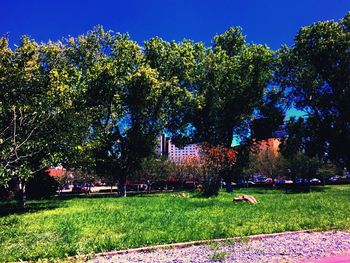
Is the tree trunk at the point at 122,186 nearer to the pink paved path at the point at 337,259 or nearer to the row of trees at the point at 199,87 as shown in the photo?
the row of trees at the point at 199,87

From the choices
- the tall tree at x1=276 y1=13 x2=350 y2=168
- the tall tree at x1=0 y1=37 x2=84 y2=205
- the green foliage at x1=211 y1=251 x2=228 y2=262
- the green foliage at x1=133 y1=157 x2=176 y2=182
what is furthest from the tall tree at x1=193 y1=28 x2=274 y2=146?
the green foliage at x1=211 y1=251 x2=228 y2=262

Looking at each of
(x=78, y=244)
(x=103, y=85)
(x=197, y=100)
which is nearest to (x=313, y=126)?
(x=197, y=100)

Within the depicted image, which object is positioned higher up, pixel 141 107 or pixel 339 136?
pixel 141 107

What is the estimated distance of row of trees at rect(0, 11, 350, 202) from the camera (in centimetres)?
2881

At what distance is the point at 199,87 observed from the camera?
35500mm

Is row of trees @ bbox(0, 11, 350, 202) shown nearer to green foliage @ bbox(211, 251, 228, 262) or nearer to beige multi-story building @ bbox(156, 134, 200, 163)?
beige multi-story building @ bbox(156, 134, 200, 163)

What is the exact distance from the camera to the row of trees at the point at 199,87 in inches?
1134

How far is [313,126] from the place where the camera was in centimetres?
3594

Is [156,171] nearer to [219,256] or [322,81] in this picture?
[322,81]

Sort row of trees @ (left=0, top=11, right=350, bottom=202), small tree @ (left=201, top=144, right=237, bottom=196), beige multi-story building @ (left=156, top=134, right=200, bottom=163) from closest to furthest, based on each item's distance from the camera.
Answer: small tree @ (left=201, top=144, right=237, bottom=196) < row of trees @ (left=0, top=11, right=350, bottom=202) < beige multi-story building @ (left=156, top=134, right=200, bottom=163)

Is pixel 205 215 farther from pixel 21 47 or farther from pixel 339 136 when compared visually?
pixel 339 136

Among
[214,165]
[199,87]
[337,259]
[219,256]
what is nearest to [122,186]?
[214,165]

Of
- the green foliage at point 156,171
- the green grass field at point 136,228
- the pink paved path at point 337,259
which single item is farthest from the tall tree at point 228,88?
the pink paved path at point 337,259

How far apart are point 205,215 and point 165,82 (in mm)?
18818
